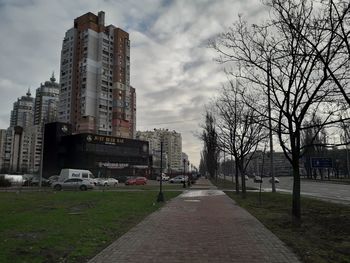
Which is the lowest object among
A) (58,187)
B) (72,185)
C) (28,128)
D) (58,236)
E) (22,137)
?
(58,236)

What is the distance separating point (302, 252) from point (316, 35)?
7.00m

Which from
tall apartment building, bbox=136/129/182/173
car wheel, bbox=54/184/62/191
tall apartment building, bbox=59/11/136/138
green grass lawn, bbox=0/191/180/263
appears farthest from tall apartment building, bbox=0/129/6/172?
green grass lawn, bbox=0/191/180/263

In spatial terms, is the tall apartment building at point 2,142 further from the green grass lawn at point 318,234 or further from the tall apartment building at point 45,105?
the green grass lawn at point 318,234

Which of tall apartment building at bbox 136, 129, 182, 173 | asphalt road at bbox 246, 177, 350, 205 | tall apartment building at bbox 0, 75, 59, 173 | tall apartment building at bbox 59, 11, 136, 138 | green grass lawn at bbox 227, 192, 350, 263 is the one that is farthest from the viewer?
tall apartment building at bbox 136, 129, 182, 173

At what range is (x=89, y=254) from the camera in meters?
7.53

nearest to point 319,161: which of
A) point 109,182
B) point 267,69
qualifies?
point 109,182

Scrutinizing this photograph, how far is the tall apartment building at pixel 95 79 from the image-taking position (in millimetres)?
104438

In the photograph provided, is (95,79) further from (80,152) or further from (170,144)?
(170,144)

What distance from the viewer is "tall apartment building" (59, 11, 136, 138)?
343 ft

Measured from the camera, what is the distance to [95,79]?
106812 mm

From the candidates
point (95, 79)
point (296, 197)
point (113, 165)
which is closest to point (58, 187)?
point (296, 197)

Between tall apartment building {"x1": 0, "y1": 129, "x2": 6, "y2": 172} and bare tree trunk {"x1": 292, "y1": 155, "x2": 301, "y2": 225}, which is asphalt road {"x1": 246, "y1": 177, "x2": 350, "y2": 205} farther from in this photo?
tall apartment building {"x1": 0, "y1": 129, "x2": 6, "y2": 172}

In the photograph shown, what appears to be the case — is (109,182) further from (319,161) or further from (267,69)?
(267,69)

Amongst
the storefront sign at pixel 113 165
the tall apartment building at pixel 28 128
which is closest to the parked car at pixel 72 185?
the storefront sign at pixel 113 165
